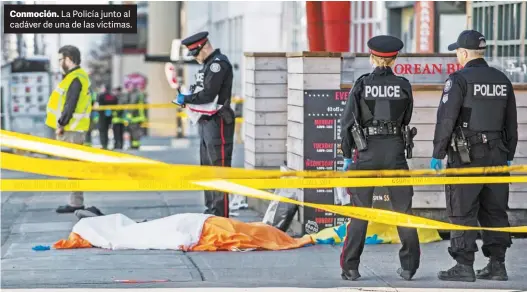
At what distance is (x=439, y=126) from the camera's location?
8352mm

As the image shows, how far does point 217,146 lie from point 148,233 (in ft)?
4.53

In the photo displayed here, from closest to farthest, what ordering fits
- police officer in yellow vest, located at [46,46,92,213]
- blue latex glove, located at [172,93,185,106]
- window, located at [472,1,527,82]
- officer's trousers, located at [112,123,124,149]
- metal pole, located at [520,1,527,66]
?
blue latex glove, located at [172,93,185,106]
police officer in yellow vest, located at [46,46,92,213]
metal pole, located at [520,1,527,66]
window, located at [472,1,527,82]
officer's trousers, located at [112,123,124,149]

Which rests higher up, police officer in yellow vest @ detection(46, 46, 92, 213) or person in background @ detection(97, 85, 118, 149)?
police officer in yellow vest @ detection(46, 46, 92, 213)

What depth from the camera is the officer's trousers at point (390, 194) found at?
8.34 metres

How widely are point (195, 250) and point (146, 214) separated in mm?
2911

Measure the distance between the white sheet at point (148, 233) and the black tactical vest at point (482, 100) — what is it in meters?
2.70

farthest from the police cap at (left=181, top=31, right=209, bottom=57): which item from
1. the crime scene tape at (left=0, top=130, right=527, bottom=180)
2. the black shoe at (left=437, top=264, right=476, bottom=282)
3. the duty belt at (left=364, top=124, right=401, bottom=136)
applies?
the black shoe at (left=437, top=264, right=476, bottom=282)

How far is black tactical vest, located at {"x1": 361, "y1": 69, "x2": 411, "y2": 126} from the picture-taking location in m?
8.33

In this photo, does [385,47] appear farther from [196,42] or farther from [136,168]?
[196,42]

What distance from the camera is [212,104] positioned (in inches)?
432

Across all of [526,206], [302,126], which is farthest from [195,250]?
[526,206]

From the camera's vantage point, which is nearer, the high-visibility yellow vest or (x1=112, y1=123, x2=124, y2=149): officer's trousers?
the high-visibility yellow vest

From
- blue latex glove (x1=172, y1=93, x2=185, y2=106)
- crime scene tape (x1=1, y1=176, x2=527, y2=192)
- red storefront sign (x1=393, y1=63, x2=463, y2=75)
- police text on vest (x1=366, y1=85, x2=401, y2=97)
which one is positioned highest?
red storefront sign (x1=393, y1=63, x2=463, y2=75)

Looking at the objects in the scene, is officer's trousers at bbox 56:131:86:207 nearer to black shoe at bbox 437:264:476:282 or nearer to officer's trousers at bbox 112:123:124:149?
black shoe at bbox 437:264:476:282
